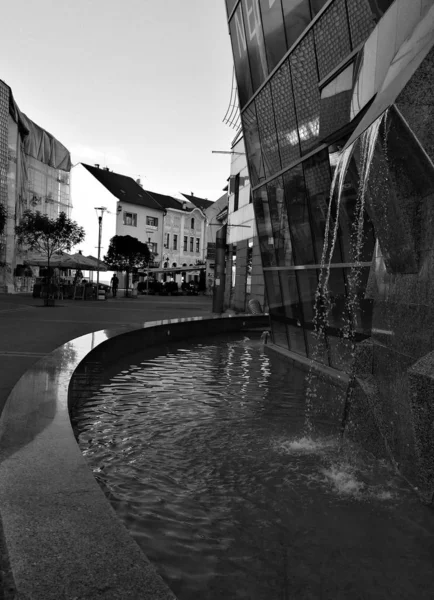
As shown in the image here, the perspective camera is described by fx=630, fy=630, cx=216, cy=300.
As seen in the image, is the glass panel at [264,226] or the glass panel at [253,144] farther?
the glass panel at [253,144]

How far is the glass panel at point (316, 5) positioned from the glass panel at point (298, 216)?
2.44m

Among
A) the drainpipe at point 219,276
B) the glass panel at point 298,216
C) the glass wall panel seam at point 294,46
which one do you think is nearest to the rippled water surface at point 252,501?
the glass panel at point 298,216

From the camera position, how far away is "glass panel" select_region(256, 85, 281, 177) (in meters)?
12.2

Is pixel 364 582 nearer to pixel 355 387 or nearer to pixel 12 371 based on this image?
pixel 355 387

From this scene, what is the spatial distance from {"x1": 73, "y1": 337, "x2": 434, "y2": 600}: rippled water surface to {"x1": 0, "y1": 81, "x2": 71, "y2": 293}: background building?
118 feet

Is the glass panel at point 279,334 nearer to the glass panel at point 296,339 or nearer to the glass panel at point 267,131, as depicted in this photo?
the glass panel at point 296,339

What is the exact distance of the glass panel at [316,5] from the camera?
31.2ft

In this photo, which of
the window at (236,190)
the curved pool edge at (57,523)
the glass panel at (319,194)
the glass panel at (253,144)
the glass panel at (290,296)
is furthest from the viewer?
the window at (236,190)

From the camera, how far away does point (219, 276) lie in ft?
85.6

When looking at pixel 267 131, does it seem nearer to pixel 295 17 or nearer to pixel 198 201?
pixel 295 17

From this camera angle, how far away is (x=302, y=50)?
34.4ft

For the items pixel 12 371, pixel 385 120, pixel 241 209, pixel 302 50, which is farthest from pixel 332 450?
pixel 241 209

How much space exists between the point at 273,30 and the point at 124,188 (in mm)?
71364

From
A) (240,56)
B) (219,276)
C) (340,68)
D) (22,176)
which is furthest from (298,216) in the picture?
(22,176)
